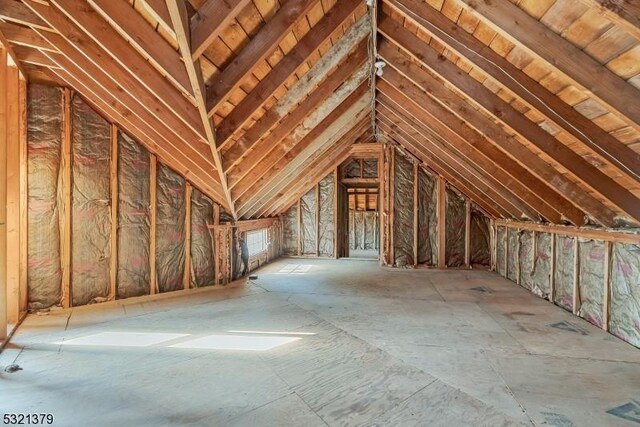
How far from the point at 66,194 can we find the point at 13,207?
2.18 feet

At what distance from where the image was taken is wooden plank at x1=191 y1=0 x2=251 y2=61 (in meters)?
2.04

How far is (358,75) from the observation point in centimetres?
393

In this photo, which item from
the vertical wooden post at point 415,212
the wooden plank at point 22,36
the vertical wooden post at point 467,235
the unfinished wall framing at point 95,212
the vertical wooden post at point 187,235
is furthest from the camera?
the vertical wooden post at point 415,212

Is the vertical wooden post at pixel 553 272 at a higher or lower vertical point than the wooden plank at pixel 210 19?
lower

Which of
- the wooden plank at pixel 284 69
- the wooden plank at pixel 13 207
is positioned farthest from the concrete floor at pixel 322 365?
the wooden plank at pixel 284 69

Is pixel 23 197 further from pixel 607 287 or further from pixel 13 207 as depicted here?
pixel 607 287

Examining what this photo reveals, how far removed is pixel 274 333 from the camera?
3.31 meters

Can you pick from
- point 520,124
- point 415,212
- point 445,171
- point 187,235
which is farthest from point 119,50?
point 415,212

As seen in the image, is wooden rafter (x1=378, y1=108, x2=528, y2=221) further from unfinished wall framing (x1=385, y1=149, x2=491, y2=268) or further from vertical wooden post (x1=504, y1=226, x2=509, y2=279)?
unfinished wall framing (x1=385, y1=149, x2=491, y2=268)

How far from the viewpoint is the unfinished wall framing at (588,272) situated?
10.3 feet

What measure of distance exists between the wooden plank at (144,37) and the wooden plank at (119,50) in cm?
16

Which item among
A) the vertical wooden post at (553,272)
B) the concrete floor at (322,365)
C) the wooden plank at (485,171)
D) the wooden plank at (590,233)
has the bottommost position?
the concrete floor at (322,365)

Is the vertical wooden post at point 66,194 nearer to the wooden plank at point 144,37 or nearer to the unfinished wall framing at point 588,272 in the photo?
the wooden plank at point 144,37

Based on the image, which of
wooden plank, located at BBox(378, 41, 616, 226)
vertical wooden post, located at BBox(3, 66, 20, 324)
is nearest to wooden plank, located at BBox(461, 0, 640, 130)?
wooden plank, located at BBox(378, 41, 616, 226)
